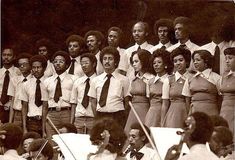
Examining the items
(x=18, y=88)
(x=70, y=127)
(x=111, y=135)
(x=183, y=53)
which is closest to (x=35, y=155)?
(x=111, y=135)

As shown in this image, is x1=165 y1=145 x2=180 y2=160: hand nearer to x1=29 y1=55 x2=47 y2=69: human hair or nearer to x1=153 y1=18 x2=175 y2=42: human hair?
x1=153 y1=18 x2=175 y2=42: human hair

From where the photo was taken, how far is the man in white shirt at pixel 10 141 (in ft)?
26.7

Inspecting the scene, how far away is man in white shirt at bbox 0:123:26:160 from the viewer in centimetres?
814

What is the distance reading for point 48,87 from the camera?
9.88m

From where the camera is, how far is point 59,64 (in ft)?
32.0

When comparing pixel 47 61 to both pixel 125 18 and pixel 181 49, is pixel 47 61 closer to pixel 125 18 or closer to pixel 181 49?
pixel 125 18

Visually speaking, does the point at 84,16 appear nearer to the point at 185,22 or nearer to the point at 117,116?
the point at 117,116

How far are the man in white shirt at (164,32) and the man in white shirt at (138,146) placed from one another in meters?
0.86

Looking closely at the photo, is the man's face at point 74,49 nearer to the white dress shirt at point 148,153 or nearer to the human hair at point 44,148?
the human hair at point 44,148

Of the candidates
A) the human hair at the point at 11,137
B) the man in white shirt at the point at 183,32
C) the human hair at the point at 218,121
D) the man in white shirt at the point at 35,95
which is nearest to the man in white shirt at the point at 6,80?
the man in white shirt at the point at 35,95

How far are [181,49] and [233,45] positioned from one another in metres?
0.49

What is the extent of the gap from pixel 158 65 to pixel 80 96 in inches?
41.3

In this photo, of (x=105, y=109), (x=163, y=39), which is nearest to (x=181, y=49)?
(x=163, y=39)

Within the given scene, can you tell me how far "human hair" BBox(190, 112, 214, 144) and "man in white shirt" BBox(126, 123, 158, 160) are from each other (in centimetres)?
96
